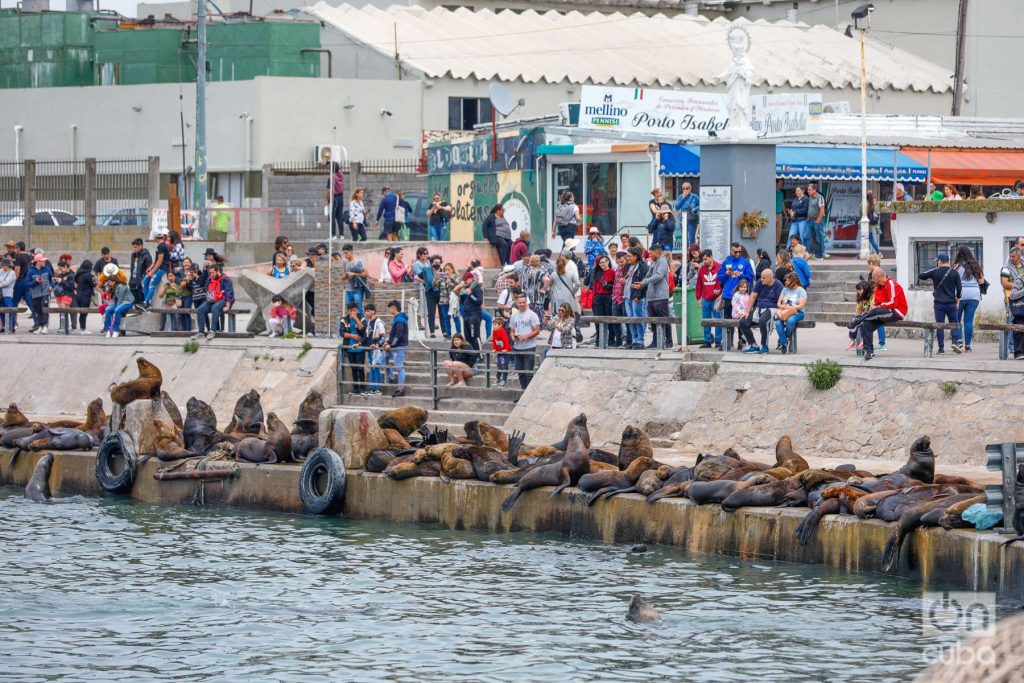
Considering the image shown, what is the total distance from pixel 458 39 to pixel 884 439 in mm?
34429

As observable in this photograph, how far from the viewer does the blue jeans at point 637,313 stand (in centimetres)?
2383

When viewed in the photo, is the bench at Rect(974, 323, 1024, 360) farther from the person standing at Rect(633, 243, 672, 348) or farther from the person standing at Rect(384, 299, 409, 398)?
the person standing at Rect(384, 299, 409, 398)

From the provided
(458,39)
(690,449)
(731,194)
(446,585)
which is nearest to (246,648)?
(446,585)

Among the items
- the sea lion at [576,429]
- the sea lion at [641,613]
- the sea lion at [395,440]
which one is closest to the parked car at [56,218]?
the sea lion at [395,440]

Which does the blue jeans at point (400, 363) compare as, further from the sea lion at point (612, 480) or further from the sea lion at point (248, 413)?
the sea lion at point (612, 480)

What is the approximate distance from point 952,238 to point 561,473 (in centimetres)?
792

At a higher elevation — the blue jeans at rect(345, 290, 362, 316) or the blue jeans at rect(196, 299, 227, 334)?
the blue jeans at rect(345, 290, 362, 316)

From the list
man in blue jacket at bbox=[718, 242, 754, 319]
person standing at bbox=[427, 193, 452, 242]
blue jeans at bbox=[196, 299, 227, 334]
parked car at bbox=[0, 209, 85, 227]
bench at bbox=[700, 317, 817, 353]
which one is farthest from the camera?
parked car at bbox=[0, 209, 85, 227]

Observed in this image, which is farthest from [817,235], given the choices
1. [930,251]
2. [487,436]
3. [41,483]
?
[41,483]

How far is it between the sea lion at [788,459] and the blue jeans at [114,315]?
46.8ft

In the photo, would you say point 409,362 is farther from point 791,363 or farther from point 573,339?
point 791,363

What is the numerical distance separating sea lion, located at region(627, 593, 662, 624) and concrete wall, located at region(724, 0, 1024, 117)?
1624 inches

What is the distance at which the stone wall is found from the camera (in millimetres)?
19578

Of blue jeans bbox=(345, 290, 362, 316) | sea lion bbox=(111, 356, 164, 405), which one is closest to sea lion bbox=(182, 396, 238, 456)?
sea lion bbox=(111, 356, 164, 405)
